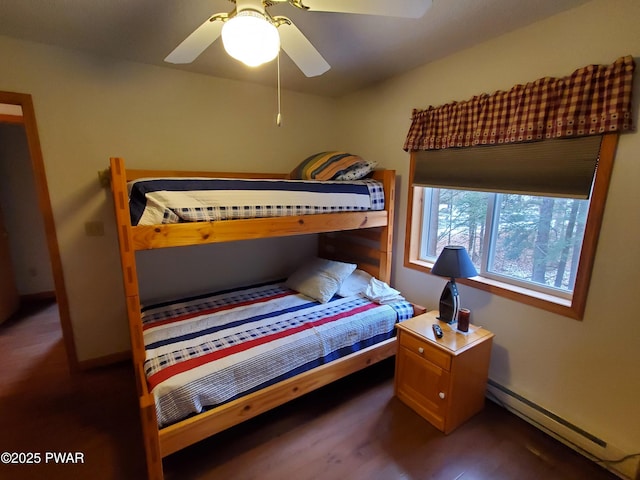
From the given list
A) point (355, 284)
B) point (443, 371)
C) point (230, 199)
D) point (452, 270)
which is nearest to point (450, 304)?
point (452, 270)

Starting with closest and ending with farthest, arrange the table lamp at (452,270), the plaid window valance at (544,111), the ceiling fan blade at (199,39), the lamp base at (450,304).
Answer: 1. the ceiling fan blade at (199,39)
2. the plaid window valance at (544,111)
3. the table lamp at (452,270)
4. the lamp base at (450,304)

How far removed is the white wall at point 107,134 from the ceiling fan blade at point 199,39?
0.99 m

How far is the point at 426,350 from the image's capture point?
1.85 metres

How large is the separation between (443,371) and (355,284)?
39.2 inches

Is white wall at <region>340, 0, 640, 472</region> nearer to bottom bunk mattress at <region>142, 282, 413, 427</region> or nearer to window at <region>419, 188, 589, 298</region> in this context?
window at <region>419, 188, 589, 298</region>

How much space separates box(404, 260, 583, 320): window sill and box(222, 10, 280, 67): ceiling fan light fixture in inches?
73.3

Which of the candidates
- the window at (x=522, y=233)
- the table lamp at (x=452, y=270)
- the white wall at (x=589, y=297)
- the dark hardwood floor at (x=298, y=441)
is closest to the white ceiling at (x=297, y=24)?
the white wall at (x=589, y=297)

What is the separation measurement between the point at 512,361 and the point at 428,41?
2.07m

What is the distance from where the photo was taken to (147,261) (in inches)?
96.5

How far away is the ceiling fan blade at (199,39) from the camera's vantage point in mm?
1240

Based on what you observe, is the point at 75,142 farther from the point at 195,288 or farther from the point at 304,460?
the point at 304,460

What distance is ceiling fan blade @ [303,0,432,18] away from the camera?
1.08 m

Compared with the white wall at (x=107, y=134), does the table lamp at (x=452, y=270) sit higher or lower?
lower

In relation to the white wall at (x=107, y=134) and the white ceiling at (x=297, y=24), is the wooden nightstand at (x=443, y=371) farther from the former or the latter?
the white ceiling at (x=297, y=24)
